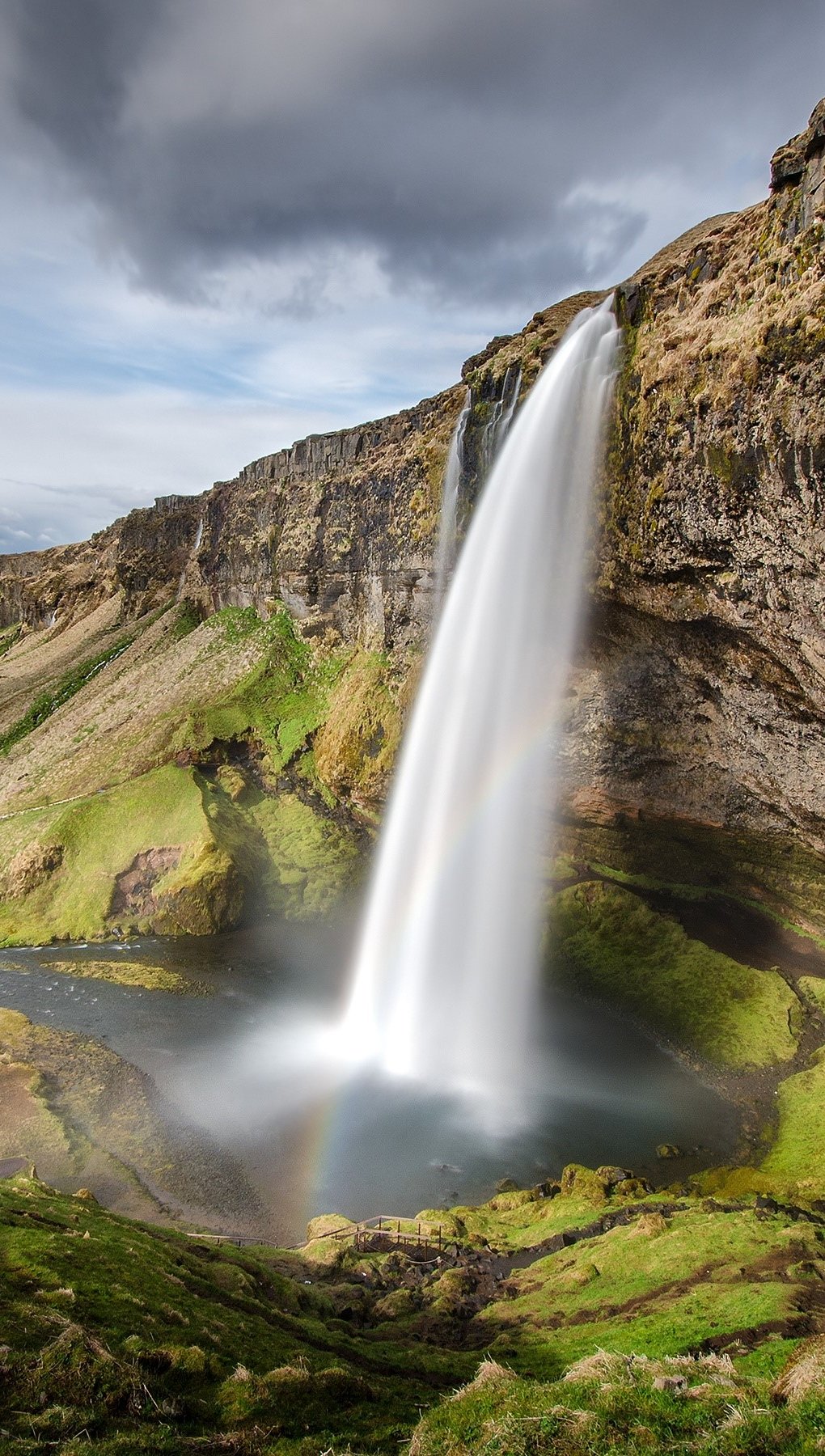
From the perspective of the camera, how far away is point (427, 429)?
42.8m

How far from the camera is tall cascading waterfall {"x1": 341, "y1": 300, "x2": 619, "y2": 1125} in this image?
26484 millimetres

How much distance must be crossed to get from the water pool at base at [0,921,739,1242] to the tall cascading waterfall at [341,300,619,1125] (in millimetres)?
1842

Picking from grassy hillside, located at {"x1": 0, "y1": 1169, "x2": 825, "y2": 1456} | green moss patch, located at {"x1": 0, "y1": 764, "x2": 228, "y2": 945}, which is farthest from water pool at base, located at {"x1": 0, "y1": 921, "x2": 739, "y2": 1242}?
green moss patch, located at {"x1": 0, "y1": 764, "x2": 228, "y2": 945}

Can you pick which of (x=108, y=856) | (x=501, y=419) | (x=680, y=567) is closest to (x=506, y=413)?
(x=501, y=419)

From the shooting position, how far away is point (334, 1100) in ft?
74.8

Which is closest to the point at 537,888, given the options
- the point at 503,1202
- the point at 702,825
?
the point at 702,825

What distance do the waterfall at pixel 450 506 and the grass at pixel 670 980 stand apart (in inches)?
695

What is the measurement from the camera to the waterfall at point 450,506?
116 feet

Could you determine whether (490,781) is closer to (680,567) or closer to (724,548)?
(680,567)

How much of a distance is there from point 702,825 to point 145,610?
63991mm

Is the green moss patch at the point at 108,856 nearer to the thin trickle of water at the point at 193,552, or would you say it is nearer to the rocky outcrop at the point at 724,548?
the rocky outcrop at the point at 724,548

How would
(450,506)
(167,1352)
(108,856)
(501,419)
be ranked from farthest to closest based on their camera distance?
(108,856) < (450,506) < (501,419) < (167,1352)

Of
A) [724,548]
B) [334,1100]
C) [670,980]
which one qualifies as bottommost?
[334,1100]

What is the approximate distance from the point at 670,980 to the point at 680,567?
1761 centimetres
